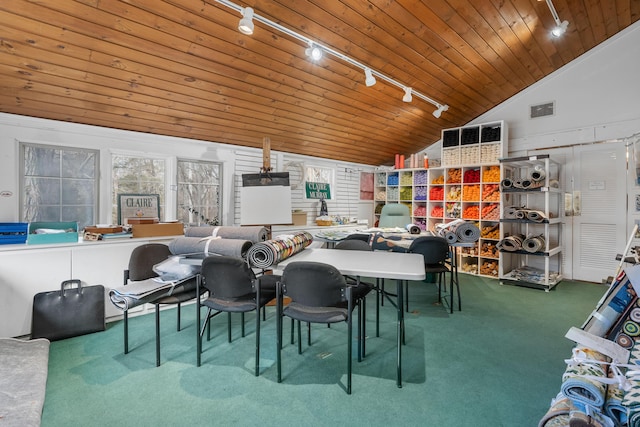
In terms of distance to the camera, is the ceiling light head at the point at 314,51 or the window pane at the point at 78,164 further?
the window pane at the point at 78,164

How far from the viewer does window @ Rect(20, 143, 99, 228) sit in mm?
3398

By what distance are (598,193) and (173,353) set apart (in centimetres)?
635

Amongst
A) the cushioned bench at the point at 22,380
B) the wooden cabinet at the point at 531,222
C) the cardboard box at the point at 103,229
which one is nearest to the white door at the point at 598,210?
the wooden cabinet at the point at 531,222

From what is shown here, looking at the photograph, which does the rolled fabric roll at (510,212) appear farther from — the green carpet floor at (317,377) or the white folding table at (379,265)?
the white folding table at (379,265)

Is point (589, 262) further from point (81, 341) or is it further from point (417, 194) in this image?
point (81, 341)

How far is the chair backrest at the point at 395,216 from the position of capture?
6.16m

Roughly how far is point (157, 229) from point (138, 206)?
57 centimetres

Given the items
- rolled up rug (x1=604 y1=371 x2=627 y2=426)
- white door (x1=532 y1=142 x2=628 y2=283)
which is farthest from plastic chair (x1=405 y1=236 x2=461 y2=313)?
white door (x1=532 y1=142 x2=628 y2=283)

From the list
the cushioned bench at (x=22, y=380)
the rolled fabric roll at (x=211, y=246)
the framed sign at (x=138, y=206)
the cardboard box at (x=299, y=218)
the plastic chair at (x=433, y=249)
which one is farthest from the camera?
the cardboard box at (x=299, y=218)

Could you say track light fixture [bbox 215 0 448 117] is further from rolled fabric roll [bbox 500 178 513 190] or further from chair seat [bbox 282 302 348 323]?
chair seat [bbox 282 302 348 323]

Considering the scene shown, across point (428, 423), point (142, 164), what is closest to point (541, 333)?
point (428, 423)

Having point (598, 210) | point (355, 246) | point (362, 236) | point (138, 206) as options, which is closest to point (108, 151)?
point (138, 206)

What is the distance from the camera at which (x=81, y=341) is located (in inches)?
120

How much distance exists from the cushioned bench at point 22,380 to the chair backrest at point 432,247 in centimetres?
350
